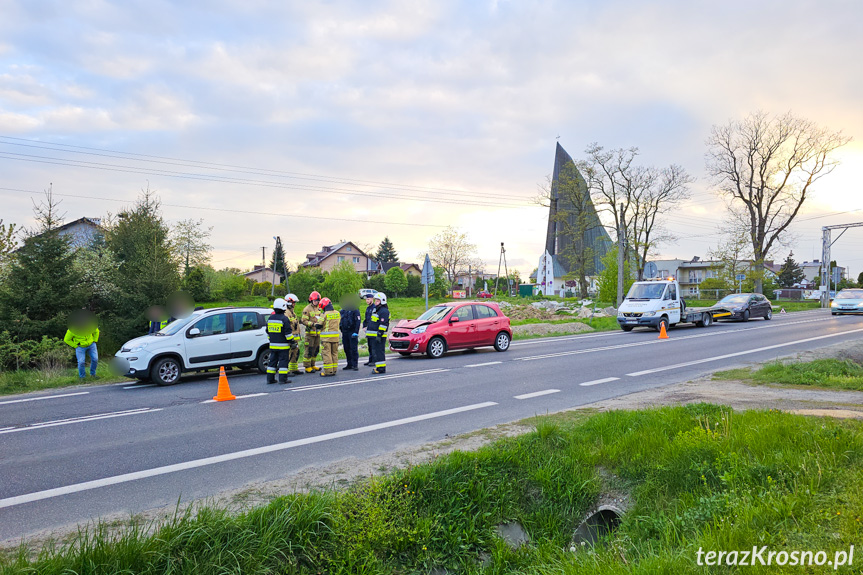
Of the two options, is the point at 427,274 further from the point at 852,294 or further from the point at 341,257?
the point at 341,257

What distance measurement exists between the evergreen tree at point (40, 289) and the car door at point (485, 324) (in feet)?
45.4

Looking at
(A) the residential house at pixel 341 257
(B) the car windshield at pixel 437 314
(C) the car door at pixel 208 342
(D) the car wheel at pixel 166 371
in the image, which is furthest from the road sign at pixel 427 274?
(A) the residential house at pixel 341 257


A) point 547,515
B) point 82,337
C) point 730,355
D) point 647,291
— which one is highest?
point 647,291

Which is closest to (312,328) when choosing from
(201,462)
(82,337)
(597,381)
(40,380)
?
(82,337)

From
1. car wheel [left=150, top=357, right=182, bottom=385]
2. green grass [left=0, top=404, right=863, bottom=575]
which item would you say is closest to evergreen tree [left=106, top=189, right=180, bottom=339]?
car wheel [left=150, top=357, right=182, bottom=385]

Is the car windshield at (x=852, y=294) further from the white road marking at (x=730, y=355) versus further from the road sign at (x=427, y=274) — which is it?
the road sign at (x=427, y=274)

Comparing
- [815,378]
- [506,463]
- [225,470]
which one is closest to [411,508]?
[506,463]

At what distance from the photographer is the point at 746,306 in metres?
28.4

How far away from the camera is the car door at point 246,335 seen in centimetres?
1262

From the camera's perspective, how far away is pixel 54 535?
13.1 ft

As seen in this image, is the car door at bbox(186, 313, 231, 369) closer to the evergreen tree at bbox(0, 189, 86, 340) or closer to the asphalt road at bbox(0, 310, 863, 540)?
the asphalt road at bbox(0, 310, 863, 540)

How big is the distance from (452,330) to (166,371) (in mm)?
7675

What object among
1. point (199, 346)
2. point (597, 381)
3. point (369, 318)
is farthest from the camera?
point (369, 318)

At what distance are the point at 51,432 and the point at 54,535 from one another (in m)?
4.23
